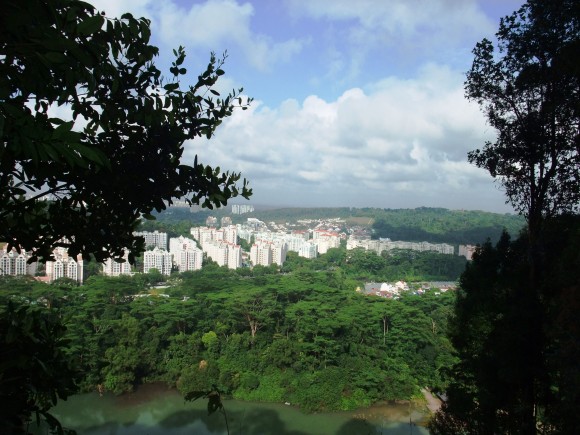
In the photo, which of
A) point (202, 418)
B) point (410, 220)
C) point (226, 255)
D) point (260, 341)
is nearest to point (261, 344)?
point (260, 341)

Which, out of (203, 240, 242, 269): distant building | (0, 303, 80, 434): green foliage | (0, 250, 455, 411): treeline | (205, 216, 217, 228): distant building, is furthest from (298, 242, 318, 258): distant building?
(0, 303, 80, 434): green foliage

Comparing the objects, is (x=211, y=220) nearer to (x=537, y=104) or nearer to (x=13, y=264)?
(x=13, y=264)

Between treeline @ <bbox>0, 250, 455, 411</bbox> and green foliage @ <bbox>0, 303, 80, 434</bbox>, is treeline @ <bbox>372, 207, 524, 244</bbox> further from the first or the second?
green foliage @ <bbox>0, 303, 80, 434</bbox>

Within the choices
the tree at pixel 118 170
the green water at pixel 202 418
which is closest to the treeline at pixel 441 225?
the green water at pixel 202 418

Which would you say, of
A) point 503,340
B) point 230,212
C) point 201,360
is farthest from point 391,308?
point 230,212

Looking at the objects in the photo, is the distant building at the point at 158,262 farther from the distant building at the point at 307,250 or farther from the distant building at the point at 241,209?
the distant building at the point at 241,209

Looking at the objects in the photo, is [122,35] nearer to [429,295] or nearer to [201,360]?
[201,360]
